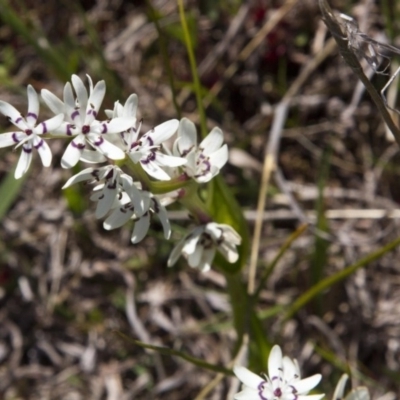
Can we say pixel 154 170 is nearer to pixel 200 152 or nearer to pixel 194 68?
pixel 200 152

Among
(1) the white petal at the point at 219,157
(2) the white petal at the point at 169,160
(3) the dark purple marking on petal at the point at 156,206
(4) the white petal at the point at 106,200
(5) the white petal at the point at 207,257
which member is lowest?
(5) the white petal at the point at 207,257

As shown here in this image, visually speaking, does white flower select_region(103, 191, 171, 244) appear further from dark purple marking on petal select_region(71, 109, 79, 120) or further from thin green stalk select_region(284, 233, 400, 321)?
thin green stalk select_region(284, 233, 400, 321)

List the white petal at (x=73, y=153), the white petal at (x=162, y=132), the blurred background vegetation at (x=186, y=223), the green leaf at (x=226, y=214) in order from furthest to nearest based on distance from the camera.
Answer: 1. the blurred background vegetation at (x=186, y=223)
2. the green leaf at (x=226, y=214)
3. the white petal at (x=162, y=132)
4. the white petal at (x=73, y=153)

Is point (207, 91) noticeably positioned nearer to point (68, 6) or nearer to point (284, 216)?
point (284, 216)

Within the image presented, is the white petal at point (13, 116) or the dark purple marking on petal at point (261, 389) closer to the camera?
the white petal at point (13, 116)

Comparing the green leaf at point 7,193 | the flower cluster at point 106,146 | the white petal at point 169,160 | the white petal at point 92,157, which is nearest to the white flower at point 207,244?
the flower cluster at point 106,146

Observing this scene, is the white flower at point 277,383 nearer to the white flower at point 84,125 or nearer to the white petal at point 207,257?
the white petal at point 207,257
